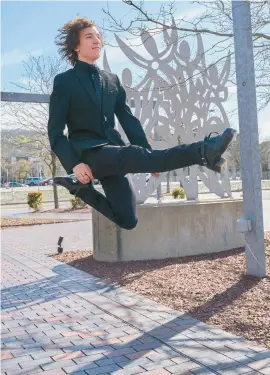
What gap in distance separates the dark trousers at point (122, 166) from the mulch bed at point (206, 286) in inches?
83.6

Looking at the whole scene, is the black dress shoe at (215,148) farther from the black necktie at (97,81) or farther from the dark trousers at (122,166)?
the black necktie at (97,81)

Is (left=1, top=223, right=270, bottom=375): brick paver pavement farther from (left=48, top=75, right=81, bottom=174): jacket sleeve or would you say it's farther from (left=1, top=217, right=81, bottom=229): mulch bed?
(left=1, top=217, right=81, bottom=229): mulch bed

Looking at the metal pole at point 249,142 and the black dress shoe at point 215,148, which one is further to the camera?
the metal pole at point 249,142

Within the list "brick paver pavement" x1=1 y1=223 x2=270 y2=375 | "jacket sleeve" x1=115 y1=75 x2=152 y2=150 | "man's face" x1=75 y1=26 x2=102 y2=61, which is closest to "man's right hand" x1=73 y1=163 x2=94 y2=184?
"jacket sleeve" x1=115 y1=75 x2=152 y2=150

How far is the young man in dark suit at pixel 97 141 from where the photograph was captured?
2348mm

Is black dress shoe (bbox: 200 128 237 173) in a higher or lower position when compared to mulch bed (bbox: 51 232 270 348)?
higher

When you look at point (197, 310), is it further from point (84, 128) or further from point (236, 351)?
point (84, 128)

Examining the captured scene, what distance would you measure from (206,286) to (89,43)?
4221mm

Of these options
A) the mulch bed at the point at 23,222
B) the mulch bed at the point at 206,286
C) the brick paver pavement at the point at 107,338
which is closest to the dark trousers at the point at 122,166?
the brick paver pavement at the point at 107,338

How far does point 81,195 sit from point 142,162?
0.55 m

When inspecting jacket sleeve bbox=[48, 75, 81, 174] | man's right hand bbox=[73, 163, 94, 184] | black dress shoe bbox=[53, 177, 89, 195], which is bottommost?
black dress shoe bbox=[53, 177, 89, 195]

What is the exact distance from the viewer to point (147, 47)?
8664mm

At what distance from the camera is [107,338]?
4375 mm

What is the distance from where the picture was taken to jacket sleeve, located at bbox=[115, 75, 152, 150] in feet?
9.31
